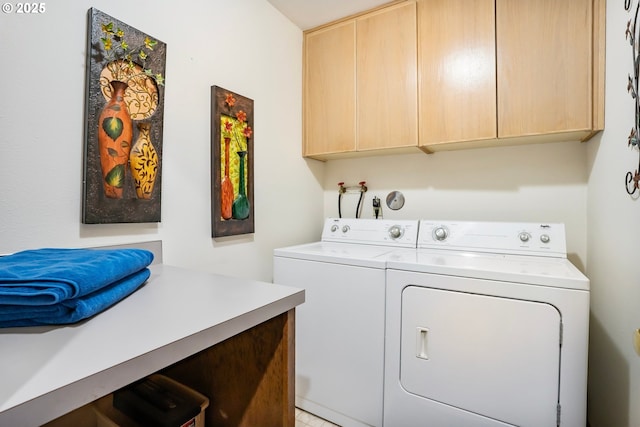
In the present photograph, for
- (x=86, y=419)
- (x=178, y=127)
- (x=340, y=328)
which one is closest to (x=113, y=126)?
(x=178, y=127)

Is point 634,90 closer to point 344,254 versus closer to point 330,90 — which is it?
point 344,254

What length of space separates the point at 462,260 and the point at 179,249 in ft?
4.21

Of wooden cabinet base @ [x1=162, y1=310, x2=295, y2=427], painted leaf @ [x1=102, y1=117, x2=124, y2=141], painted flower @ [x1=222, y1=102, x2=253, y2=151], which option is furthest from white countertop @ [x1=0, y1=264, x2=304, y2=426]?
painted flower @ [x1=222, y1=102, x2=253, y2=151]

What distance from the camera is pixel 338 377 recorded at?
1.57m

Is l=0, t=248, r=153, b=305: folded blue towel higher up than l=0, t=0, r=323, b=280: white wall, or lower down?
lower down

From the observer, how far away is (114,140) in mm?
1119

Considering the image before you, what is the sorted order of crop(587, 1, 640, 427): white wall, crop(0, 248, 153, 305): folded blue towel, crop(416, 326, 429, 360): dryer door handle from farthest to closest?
crop(416, 326, 429, 360): dryer door handle
crop(587, 1, 640, 427): white wall
crop(0, 248, 153, 305): folded blue towel

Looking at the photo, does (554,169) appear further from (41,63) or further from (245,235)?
(41,63)

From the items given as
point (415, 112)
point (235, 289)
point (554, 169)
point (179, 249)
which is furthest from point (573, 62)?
point (179, 249)

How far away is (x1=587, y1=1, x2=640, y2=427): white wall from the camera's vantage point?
40.8 inches

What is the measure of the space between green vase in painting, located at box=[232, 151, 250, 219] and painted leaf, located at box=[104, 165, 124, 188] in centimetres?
56

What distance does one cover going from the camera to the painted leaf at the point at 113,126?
1.10 meters

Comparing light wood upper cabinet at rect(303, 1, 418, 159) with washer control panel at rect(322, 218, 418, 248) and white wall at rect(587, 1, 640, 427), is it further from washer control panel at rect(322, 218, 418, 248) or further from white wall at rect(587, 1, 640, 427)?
white wall at rect(587, 1, 640, 427)

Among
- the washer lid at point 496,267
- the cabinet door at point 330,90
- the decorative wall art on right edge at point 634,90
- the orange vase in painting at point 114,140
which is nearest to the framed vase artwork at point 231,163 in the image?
the orange vase in painting at point 114,140
